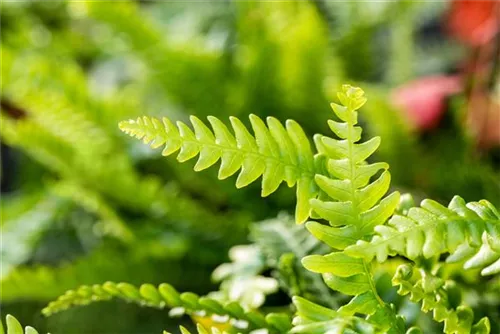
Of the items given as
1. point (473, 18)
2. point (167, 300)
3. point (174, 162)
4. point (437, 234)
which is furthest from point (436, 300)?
point (473, 18)

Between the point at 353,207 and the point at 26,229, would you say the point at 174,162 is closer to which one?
the point at 26,229

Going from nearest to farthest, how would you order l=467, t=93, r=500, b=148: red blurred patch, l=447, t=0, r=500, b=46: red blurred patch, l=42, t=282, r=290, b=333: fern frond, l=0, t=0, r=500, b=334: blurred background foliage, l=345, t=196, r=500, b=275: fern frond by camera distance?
l=345, t=196, r=500, b=275: fern frond < l=42, t=282, r=290, b=333: fern frond < l=0, t=0, r=500, b=334: blurred background foliage < l=467, t=93, r=500, b=148: red blurred patch < l=447, t=0, r=500, b=46: red blurred patch

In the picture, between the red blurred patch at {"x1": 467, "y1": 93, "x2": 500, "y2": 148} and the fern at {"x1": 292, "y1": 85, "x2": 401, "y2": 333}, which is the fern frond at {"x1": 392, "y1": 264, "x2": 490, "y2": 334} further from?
the red blurred patch at {"x1": 467, "y1": 93, "x2": 500, "y2": 148}

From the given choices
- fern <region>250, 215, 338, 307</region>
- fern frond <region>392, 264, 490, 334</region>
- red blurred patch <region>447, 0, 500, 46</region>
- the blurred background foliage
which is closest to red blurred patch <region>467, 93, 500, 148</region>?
the blurred background foliage

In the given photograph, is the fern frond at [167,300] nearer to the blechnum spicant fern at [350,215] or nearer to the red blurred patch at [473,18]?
the blechnum spicant fern at [350,215]

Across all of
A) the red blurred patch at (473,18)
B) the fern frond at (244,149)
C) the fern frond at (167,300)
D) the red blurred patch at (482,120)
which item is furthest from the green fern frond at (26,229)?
the red blurred patch at (473,18)
